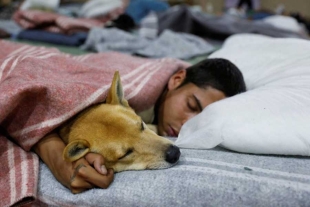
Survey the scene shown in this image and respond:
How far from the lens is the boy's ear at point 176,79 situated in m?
1.28

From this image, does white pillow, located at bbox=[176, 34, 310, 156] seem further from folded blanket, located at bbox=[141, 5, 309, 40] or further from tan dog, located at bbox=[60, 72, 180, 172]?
folded blanket, located at bbox=[141, 5, 309, 40]

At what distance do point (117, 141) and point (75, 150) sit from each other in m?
0.10

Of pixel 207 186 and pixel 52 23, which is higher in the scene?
pixel 207 186

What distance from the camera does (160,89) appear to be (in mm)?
1257

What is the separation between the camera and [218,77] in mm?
1205

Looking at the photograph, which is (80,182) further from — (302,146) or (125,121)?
(302,146)

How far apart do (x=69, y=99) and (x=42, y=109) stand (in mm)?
70

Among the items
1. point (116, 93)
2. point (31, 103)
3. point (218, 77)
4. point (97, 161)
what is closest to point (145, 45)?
point (218, 77)

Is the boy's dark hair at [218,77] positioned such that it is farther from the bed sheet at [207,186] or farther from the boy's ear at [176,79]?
the bed sheet at [207,186]

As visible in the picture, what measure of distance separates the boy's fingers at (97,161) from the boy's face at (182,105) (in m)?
0.40

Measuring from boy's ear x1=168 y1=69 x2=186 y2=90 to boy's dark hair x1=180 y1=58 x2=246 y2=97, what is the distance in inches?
1.0

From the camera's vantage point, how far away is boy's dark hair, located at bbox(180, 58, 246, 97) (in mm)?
1174

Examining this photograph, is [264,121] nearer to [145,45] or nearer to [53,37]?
[145,45]

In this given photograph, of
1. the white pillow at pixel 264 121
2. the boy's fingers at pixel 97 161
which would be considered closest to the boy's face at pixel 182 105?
the white pillow at pixel 264 121
